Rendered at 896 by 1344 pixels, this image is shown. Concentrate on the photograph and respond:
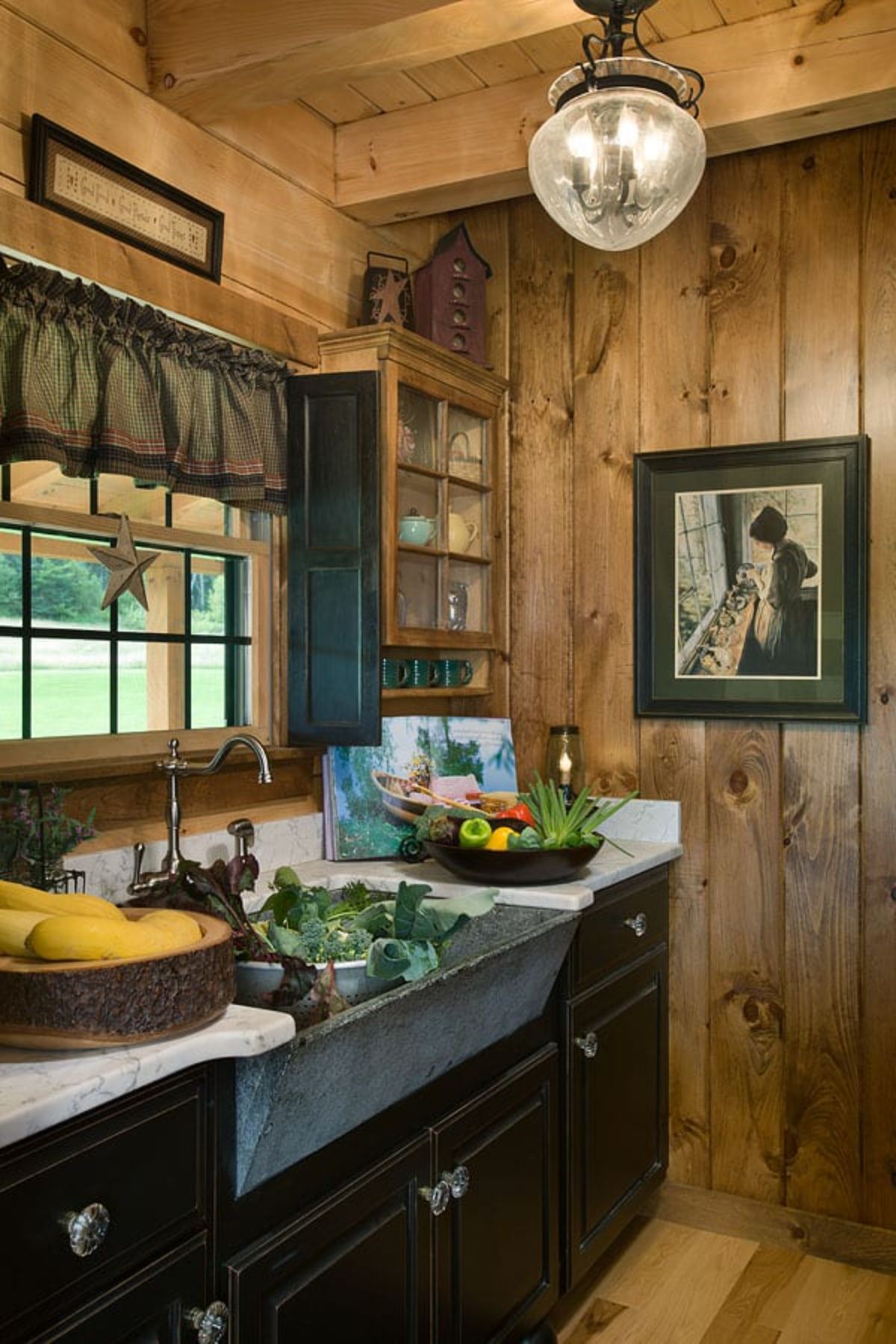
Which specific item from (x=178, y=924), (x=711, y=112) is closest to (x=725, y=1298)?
(x=178, y=924)

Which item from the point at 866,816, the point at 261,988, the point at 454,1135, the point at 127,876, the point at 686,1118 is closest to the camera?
the point at 261,988

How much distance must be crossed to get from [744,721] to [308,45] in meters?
1.88

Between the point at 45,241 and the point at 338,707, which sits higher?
the point at 45,241

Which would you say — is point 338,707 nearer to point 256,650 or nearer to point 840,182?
point 256,650

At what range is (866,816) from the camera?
113 inches

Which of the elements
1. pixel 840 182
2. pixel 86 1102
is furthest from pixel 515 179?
pixel 86 1102

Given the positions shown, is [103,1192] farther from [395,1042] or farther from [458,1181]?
[458,1181]

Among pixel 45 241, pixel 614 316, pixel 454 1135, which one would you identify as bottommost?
pixel 454 1135

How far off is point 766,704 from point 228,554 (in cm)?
141

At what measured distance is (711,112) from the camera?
8.46 ft

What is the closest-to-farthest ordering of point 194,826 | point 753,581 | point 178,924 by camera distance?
point 178,924
point 194,826
point 753,581

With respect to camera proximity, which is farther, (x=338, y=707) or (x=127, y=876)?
(x=338, y=707)

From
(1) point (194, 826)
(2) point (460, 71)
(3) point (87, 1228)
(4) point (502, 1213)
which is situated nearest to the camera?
(3) point (87, 1228)

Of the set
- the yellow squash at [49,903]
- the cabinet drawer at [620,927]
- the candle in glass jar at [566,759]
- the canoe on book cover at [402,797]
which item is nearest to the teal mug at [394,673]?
the canoe on book cover at [402,797]
